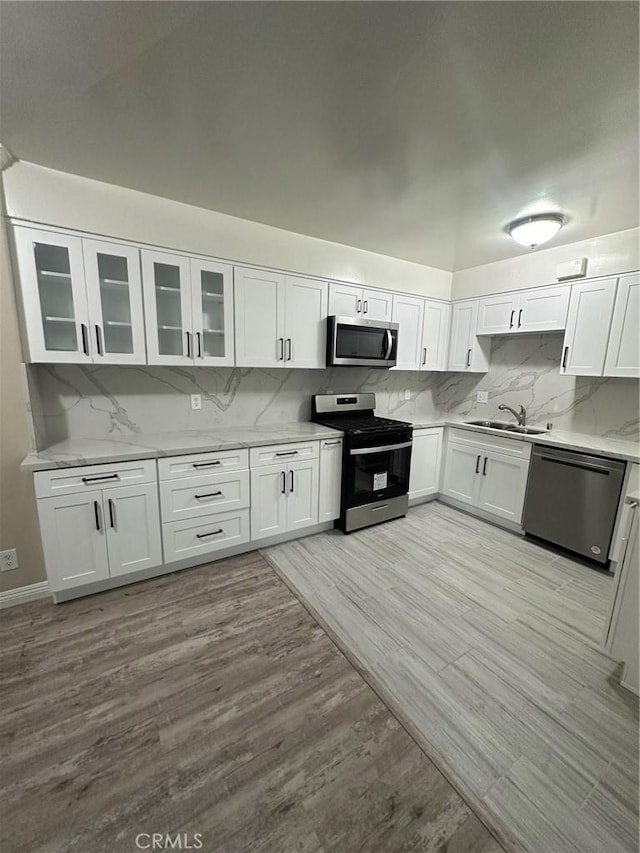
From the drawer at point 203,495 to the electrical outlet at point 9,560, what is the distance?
843 mm

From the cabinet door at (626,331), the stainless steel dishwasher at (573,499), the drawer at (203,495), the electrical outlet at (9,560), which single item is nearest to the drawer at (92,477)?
the drawer at (203,495)

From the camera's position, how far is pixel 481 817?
1.16 metres

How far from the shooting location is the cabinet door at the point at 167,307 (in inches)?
90.0

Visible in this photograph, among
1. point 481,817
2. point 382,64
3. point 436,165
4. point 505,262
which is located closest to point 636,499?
point 481,817

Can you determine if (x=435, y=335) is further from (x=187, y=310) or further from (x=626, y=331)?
(x=187, y=310)

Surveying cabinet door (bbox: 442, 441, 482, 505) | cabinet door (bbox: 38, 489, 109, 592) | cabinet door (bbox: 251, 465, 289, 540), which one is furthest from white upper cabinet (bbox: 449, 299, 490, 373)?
cabinet door (bbox: 38, 489, 109, 592)

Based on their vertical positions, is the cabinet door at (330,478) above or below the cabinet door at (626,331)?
below

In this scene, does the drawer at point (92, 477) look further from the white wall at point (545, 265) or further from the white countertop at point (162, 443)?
the white wall at point (545, 265)

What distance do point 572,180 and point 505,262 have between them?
4.87ft

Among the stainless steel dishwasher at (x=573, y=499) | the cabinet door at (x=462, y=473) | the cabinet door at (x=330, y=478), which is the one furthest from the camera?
the cabinet door at (x=462, y=473)

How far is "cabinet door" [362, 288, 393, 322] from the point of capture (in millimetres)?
3252

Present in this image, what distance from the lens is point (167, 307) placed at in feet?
7.87

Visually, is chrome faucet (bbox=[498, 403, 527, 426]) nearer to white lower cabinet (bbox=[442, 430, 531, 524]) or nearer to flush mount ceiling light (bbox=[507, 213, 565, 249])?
white lower cabinet (bbox=[442, 430, 531, 524])

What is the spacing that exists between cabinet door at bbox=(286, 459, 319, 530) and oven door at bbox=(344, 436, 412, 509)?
0.30 meters
